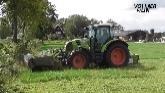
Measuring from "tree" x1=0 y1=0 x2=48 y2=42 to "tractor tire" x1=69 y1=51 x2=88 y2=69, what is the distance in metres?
17.5

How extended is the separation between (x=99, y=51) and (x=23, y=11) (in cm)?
1766

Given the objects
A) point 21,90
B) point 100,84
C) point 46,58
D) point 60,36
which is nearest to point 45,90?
point 21,90

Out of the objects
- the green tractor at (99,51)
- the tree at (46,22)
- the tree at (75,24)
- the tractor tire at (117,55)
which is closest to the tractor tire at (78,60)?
the green tractor at (99,51)

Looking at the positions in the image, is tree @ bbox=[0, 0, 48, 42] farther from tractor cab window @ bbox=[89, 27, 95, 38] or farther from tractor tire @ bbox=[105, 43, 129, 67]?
tractor tire @ bbox=[105, 43, 129, 67]

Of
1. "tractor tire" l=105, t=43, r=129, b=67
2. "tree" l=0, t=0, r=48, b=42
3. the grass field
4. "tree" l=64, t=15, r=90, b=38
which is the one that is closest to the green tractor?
"tractor tire" l=105, t=43, r=129, b=67

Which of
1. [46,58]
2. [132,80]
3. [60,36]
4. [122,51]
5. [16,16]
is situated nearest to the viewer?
[132,80]

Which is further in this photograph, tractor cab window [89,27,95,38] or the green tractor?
tractor cab window [89,27,95,38]

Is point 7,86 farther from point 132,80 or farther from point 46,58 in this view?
point 46,58

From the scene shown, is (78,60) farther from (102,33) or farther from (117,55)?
(117,55)

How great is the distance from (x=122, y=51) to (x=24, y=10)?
1799cm

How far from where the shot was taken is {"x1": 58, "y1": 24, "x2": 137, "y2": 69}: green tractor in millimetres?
23141

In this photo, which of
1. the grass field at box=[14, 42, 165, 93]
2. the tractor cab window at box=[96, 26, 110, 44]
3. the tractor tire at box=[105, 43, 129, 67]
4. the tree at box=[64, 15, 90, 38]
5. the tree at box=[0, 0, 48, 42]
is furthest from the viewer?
the tree at box=[64, 15, 90, 38]

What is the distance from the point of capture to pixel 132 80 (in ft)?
56.0

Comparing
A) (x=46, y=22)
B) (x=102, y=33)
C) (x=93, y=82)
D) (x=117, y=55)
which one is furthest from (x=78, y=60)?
(x=46, y=22)
